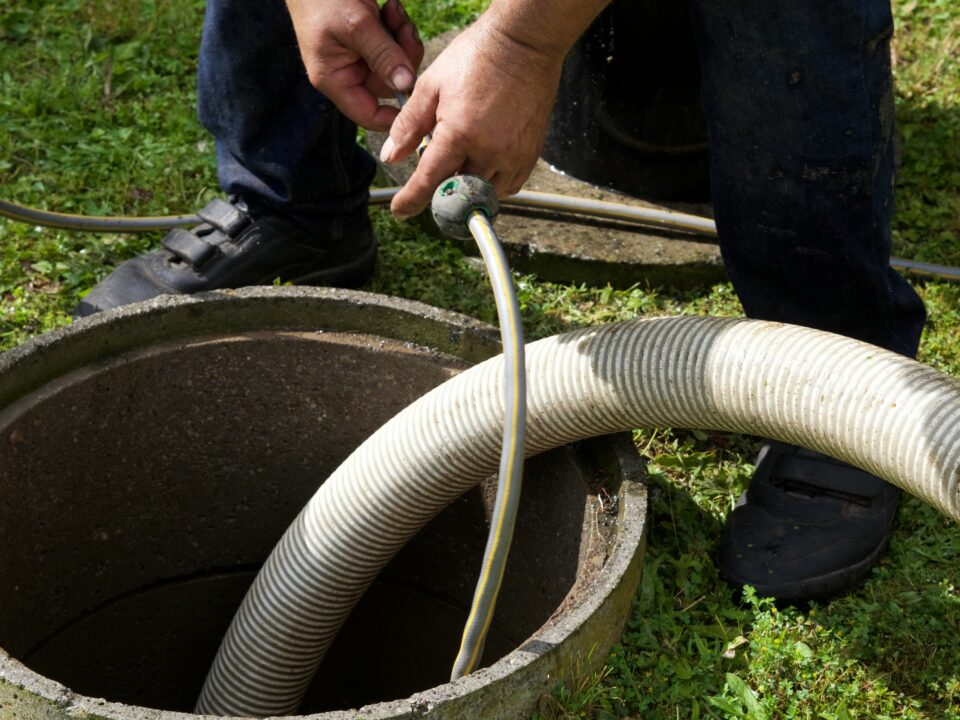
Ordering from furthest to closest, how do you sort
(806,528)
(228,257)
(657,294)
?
(657,294) → (228,257) → (806,528)

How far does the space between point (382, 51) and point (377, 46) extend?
12mm

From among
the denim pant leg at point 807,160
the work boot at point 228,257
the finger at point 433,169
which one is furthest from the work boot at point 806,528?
the work boot at point 228,257

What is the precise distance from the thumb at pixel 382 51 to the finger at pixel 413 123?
12cm

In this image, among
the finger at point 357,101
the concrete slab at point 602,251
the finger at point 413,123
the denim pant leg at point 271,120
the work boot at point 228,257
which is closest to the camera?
the finger at point 413,123

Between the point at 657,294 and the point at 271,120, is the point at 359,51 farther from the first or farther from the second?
the point at 657,294

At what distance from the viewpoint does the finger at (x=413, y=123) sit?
173 centimetres

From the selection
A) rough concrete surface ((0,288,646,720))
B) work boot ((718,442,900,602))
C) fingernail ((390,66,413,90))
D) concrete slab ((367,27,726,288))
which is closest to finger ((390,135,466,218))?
fingernail ((390,66,413,90))

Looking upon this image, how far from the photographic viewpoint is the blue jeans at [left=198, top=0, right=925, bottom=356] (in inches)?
73.1

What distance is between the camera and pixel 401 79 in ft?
6.23

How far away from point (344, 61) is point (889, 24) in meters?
0.92

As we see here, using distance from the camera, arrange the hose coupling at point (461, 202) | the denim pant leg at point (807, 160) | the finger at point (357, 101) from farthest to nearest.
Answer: the finger at point (357, 101)
the denim pant leg at point (807, 160)
the hose coupling at point (461, 202)

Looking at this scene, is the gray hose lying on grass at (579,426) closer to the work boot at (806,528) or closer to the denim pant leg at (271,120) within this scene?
the work boot at (806,528)

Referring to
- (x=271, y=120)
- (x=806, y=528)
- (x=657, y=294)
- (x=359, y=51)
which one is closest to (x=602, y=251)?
(x=657, y=294)

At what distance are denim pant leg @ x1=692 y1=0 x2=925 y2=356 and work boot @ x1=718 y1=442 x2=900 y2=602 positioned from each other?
270mm
